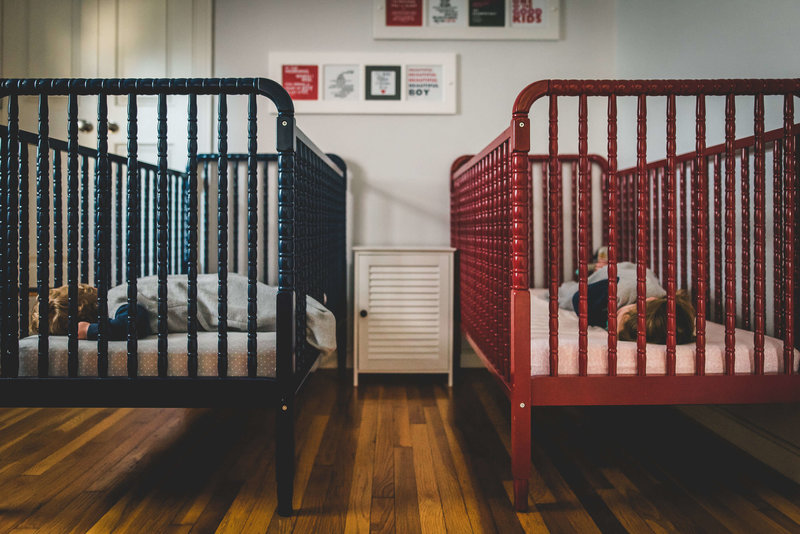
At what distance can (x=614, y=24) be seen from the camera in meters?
2.73

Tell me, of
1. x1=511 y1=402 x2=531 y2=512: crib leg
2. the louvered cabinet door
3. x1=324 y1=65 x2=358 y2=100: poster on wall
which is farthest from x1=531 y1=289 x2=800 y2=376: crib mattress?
x1=324 y1=65 x2=358 y2=100: poster on wall

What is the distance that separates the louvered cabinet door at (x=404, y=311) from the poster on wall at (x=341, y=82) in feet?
3.06

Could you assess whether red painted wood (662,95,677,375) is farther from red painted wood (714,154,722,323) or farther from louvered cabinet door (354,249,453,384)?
louvered cabinet door (354,249,453,384)

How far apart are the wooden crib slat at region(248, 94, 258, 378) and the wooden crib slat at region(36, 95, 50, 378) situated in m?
0.47

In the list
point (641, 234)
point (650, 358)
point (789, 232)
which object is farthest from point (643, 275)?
point (789, 232)

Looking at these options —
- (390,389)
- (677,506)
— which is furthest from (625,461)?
(390,389)

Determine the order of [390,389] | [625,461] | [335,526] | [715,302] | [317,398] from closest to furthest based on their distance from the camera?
[335,526] → [625,461] → [715,302] → [317,398] → [390,389]

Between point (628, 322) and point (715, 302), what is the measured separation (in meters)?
0.61

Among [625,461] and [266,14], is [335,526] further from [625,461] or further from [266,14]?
[266,14]

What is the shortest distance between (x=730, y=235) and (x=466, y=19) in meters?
1.99

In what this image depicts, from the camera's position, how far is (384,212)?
2.76m

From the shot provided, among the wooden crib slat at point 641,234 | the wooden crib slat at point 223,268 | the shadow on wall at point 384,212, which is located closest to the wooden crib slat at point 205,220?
the shadow on wall at point 384,212

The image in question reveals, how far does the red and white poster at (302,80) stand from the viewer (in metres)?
2.70

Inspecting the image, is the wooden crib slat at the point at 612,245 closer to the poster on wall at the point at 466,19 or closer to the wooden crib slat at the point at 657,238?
the wooden crib slat at the point at 657,238
